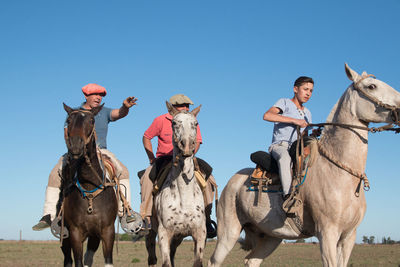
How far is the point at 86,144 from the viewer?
26.6ft

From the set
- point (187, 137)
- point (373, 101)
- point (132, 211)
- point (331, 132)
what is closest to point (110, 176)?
point (132, 211)

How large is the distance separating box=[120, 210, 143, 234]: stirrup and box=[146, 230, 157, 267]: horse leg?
4.43 ft

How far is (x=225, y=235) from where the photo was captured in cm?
984

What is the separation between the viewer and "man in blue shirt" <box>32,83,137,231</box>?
9.37 meters

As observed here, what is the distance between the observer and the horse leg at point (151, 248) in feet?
34.7

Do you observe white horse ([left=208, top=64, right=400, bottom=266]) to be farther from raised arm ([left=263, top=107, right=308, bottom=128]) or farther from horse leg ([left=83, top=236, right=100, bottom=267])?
horse leg ([left=83, top=236, right=100, bottom=267])

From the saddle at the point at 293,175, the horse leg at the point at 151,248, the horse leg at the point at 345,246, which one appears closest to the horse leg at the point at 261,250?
the saddle at the point at 293,175

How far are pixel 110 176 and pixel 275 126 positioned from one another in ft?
11.1

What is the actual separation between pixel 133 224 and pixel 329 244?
12.2 feet

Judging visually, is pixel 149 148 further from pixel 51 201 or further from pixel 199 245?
pixel 199 245

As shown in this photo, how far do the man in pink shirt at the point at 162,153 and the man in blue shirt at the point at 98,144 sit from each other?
0.49 metres

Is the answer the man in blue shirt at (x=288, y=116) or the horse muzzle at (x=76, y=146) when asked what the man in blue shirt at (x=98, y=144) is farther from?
the man in blue shirt at (x=288, y=116)

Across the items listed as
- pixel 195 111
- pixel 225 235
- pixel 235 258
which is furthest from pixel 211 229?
pixel 235 258

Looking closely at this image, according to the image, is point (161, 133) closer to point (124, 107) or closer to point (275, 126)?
point (124, 107)
